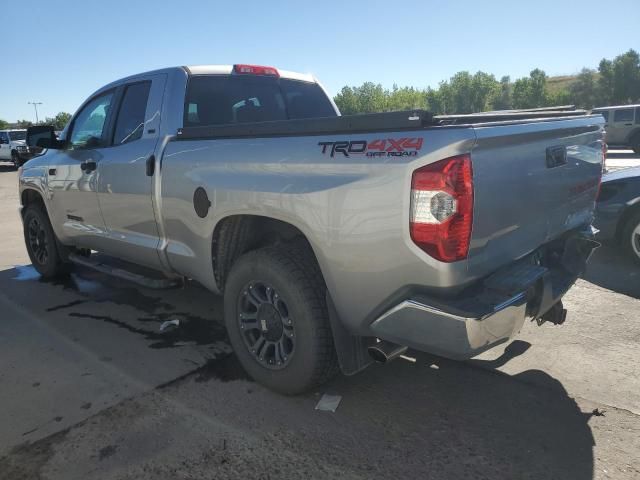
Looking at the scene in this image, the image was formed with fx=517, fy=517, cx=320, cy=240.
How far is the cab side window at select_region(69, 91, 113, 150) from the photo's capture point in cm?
467

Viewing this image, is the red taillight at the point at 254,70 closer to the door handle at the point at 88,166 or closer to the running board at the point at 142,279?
the door handle at the point at 88,166

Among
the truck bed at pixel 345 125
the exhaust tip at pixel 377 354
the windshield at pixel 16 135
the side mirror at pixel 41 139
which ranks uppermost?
the windshield at pixel 16 135

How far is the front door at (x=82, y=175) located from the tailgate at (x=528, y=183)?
336cm

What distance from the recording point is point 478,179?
7.54ft

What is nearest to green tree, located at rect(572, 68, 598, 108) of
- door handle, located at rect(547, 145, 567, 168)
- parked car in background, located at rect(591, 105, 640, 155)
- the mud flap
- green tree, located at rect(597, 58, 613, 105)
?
green tree, located at rect(597, 58, 613, 105)

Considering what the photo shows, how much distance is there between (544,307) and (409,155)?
1230 mm

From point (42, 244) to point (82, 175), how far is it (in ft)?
5.69

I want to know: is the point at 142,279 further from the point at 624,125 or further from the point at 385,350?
the point at 624,125

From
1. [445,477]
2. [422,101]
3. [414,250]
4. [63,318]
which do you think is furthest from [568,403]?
[422,101]

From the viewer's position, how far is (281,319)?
3.09 metres

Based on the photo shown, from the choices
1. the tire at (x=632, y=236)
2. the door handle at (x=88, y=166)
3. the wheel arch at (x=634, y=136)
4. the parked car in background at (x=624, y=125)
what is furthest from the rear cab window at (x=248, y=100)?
the wheel arch at (x=634, y=136)

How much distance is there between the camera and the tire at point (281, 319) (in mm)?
2891

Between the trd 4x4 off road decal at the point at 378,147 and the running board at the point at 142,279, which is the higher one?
the trd 4x4 off road decal at the point at 378,147

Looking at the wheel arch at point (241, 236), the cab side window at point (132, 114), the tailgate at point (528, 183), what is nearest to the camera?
the tailgate at point (528, 183)
